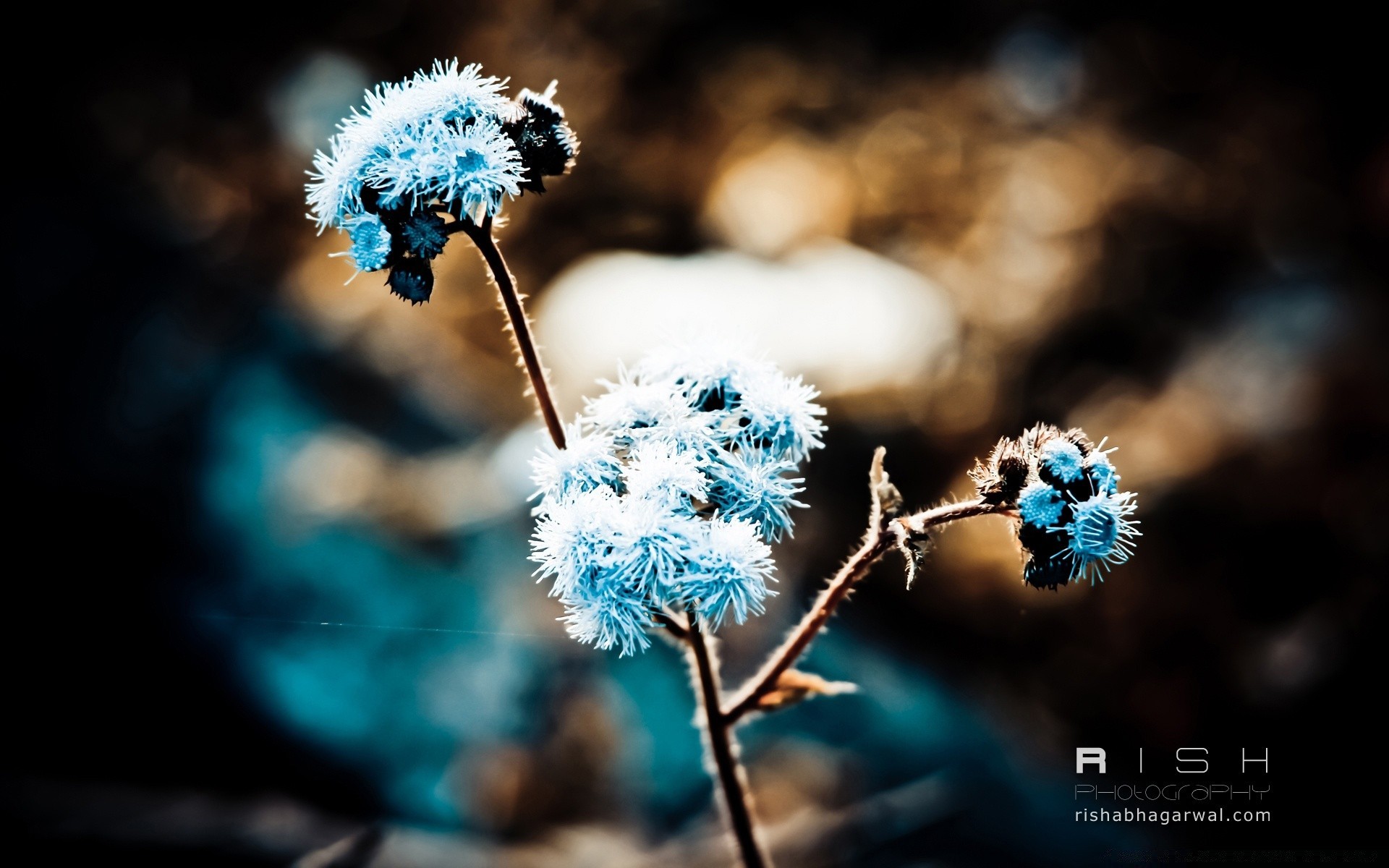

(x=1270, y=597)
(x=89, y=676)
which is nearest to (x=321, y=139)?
(x=89, y=676)

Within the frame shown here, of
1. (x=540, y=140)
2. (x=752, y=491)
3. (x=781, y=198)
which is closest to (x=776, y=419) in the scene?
(x=752, y=491)

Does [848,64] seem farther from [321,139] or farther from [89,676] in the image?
[89,676]

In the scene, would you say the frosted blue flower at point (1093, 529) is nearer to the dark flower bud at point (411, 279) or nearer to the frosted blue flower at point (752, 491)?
the frosted blue flower at point (752, 491)

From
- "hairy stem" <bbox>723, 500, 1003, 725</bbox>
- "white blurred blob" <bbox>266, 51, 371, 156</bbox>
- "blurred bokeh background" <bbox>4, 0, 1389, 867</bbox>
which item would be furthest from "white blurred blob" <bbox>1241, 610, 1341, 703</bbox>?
"white blurred blob" <bbox>266, 51, 371, 156</bbox>

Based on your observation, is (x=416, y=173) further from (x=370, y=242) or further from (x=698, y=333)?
(x=698, y=333)

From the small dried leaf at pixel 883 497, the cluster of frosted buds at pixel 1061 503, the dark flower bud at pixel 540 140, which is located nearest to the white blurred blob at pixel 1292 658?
the cluster of frosted buds at pixel 1061 503

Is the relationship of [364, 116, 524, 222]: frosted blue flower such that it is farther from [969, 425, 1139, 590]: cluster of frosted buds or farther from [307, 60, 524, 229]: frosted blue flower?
[969, 425, 1139, 590]: cluster of frosted buds

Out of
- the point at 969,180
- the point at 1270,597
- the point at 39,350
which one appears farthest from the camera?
the point at 969,180
